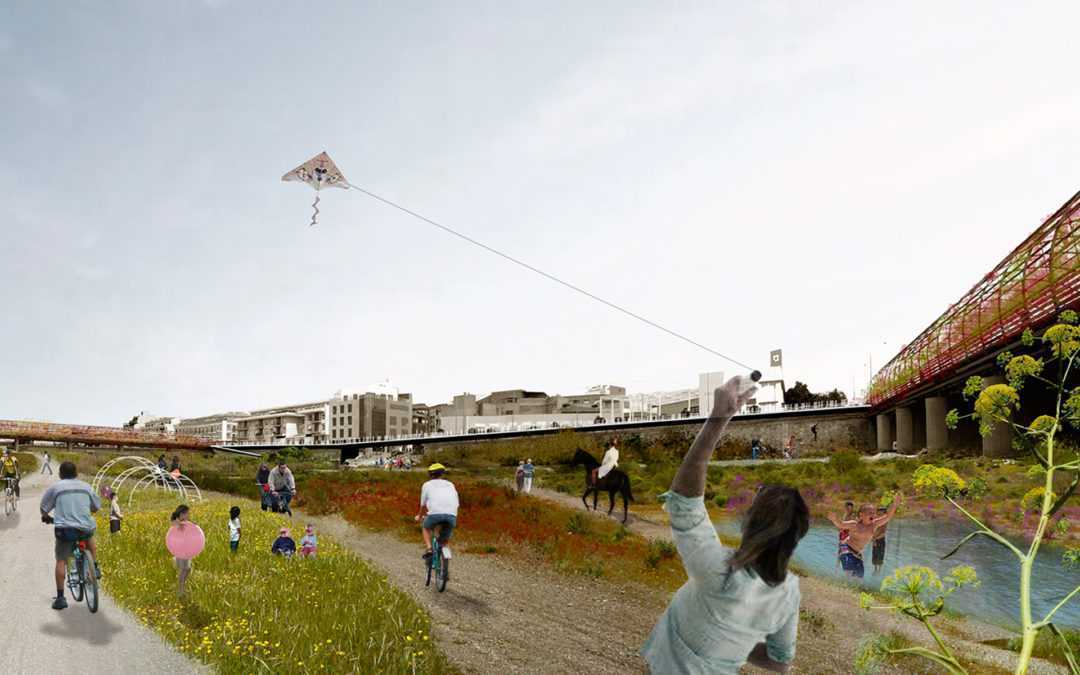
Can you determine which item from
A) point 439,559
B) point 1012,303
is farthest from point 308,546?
point 1012,303

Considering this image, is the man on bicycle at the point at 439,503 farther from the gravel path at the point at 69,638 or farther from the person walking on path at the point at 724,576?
the person walking on path at the point at 724,576

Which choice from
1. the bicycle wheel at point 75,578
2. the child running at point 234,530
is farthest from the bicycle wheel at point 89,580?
the child running at point 234,530

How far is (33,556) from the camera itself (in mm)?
18188

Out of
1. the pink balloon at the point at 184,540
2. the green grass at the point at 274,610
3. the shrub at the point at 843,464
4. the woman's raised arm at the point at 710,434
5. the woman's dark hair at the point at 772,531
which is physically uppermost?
the woman's raised arm at the point at 710,434

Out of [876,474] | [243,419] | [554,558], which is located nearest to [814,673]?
[554,558]

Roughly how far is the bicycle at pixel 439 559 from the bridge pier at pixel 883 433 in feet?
130

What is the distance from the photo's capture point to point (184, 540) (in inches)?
460

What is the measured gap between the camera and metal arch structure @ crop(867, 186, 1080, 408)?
28.4 m

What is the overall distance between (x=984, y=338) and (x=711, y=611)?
41776mm

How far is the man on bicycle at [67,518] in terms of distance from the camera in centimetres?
1209

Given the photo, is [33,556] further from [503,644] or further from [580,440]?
[580,440]

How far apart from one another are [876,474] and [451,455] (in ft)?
105

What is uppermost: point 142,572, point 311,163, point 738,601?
point 311,163

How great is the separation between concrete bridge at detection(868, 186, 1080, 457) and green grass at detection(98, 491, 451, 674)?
1969 centimetres
